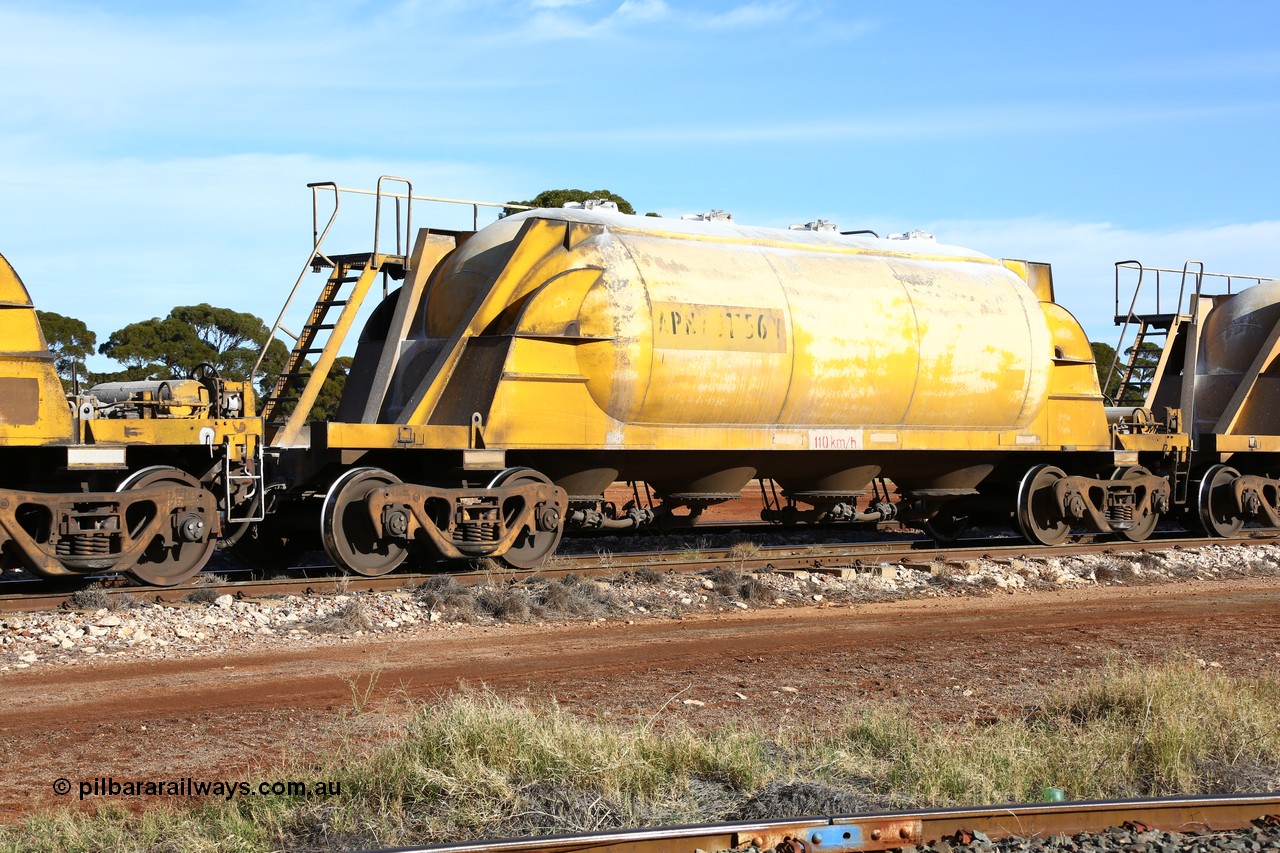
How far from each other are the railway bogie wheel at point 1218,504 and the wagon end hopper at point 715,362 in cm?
326

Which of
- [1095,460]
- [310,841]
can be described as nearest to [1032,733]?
[310,841]

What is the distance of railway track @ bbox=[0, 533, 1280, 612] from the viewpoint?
1205 centimetres

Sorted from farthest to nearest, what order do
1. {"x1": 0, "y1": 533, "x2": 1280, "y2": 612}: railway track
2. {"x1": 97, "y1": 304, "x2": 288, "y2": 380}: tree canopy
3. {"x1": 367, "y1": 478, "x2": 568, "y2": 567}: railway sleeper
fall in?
{"x1": 97, "y1": 304, "x2": 288, "y2": 380}: tree canopy → {"x1": 367, "y1": 478, "x2": 568, "y2": 567}: railway sleeper → {"x1": 0, "y1": 533, "x2": 1280, "y2": 612}: railway track

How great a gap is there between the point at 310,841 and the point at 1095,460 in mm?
16041

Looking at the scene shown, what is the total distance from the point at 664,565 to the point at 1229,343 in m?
12.5

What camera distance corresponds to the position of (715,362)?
15094mm

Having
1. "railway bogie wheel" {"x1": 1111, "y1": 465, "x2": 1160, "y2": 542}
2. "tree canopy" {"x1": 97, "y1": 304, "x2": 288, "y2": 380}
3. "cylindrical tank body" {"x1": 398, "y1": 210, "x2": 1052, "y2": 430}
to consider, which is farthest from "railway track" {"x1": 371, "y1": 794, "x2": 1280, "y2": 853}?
"tree canopy" {"x1": 97, "y1": 304, "x2": 288, "y2": 380}

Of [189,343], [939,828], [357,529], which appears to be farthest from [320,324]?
[189,343]

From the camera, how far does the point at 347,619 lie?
11.2 metres

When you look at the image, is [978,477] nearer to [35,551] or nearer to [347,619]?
[347,619]

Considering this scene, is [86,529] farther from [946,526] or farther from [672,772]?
[946,526]

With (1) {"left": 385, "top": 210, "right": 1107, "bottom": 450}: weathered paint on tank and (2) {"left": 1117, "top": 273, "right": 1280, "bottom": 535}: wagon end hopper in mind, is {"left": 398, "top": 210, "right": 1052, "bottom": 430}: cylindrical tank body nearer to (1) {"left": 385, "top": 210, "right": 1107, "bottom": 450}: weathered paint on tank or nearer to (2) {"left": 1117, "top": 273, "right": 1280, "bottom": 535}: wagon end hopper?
(1) {"left": 385, "top": 210, "right": 1107, "bottom": 450}: weathered paint on tank

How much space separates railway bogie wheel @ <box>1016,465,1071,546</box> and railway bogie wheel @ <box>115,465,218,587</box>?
11026 mm

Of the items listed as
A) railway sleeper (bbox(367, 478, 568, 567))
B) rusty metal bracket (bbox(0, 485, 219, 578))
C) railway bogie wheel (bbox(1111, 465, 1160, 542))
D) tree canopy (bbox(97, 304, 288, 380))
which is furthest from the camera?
tree canopy (bbox(97, 304, 288, 380))
